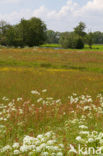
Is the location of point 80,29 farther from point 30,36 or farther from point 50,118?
point 50,118

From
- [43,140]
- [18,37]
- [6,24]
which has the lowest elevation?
[43,140]

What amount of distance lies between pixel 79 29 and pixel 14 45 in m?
36.8

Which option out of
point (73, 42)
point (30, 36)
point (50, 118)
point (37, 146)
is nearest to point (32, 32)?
point (30, 36)

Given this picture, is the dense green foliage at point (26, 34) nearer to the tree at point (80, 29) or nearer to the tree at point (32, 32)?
the tree at point (32, 32)

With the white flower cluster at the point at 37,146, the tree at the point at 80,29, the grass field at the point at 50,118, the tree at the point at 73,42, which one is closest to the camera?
the white flower cluster at the point at 37,146

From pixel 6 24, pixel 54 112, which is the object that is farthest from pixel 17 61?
pixel 6 24

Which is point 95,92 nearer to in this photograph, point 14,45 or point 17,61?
point 17,61

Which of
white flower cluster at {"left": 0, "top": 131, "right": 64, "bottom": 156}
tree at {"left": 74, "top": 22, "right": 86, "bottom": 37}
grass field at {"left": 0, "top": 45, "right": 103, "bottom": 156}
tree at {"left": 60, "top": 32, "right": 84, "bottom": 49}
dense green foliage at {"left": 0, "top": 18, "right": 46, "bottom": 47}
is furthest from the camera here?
tree at {"left": 74, "top": 22, "right": 86, "bottom": 37}

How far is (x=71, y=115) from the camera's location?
9828mm

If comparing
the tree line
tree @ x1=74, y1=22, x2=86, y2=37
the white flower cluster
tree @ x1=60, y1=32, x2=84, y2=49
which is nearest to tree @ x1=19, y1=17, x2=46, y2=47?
the tree line

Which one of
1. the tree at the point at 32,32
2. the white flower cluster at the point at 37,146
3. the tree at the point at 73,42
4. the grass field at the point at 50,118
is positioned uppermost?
the tree at the point at 32,32

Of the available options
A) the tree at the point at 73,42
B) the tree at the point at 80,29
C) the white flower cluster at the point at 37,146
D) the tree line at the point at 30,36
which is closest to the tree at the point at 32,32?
the tree line at the point at 30,36

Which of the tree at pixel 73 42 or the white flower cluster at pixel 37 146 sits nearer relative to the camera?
the white flower cluster at pixel 37 146

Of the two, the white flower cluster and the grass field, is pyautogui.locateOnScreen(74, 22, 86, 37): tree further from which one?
the white flower cluster
